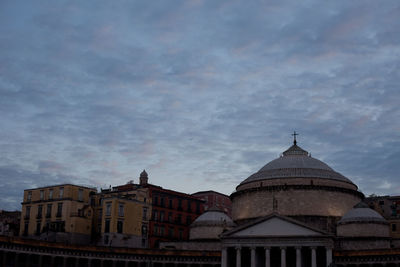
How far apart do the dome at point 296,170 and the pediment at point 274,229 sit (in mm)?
14617

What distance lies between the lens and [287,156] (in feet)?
308

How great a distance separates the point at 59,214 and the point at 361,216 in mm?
47353

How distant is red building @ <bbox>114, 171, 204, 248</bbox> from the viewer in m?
93.1

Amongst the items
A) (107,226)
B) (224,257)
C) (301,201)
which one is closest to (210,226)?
(224,257)

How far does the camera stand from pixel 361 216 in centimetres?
7606

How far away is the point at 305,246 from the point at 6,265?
38866 mm

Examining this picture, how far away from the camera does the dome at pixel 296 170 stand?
86125 mm

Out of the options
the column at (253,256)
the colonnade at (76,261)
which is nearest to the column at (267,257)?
the column at (253,256)

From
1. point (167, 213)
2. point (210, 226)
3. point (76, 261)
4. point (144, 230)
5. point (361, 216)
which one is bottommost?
point (76, 261)

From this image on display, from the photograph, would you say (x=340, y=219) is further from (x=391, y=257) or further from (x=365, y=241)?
(x=391, y=257)

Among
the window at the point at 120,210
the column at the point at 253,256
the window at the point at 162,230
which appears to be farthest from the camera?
the window at the point at 162,230

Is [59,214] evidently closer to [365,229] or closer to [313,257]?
[313,257]

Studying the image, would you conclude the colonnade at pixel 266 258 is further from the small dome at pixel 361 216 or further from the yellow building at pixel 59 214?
the yellow building at pixel 59 214

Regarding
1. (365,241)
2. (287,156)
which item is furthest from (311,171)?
(365,241)
